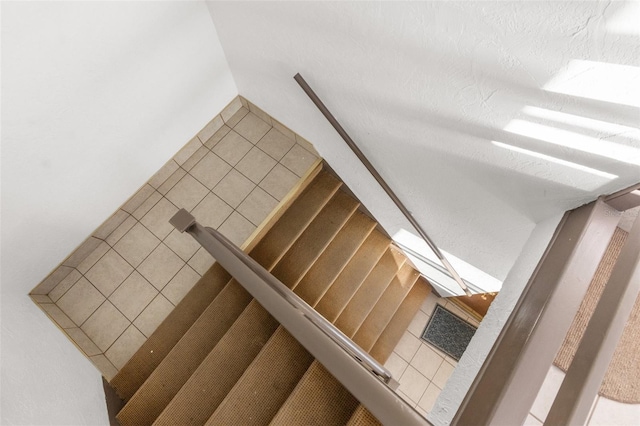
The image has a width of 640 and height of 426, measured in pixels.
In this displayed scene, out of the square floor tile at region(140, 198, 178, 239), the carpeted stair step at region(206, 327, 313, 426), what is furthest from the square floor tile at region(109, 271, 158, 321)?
the carpeted stair step at region(206, 327, 313, 426)

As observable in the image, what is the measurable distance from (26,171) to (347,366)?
2032 millimetres

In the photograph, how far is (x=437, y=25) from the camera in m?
1.38

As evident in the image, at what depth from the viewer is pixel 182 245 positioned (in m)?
3.12

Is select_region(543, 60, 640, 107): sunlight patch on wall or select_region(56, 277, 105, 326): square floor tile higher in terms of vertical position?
select_region(543, 60, 640, 107): sunlight patch on wall

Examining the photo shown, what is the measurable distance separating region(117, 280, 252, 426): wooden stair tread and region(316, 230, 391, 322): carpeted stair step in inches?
31.4

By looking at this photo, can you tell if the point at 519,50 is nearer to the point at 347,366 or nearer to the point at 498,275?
the point at 347,366

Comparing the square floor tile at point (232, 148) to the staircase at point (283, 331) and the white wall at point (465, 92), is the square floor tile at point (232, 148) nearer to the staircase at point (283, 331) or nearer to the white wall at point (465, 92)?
the staircase at point (283, 331)

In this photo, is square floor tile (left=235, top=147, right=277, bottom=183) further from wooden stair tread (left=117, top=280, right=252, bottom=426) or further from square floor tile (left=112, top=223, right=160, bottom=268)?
wooden stair tread (left=117, top=280, right=252, bottom=426)

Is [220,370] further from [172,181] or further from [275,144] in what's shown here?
→ [275,144]

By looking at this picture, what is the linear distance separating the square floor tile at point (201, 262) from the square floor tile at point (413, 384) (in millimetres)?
2100

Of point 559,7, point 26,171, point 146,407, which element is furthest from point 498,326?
point 26,171

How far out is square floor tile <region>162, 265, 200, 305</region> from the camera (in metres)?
2.95

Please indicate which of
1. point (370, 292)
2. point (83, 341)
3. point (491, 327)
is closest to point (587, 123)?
point (491, 327)

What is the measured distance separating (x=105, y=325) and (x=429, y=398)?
2.80 meters
